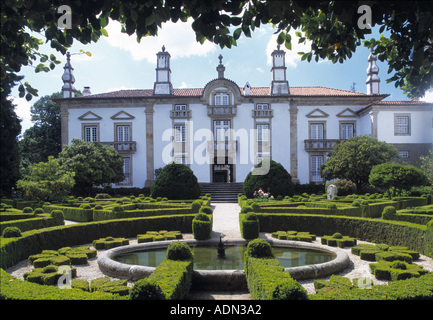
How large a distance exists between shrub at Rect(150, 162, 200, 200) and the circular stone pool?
9.72m

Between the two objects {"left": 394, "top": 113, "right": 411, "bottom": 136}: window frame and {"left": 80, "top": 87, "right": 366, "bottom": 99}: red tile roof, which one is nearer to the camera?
{"left": 394, "top": 113, "right": 411, "bottom": 136}: window frame

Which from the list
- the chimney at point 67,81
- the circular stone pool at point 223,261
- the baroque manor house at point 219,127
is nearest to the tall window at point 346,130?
the baroque manor house at point 219,127

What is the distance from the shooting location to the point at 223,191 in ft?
78.4

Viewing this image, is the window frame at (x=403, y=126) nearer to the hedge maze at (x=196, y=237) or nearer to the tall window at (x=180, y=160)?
the hedge maze at (x=196, y=237)

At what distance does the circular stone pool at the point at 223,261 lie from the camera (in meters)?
5.50

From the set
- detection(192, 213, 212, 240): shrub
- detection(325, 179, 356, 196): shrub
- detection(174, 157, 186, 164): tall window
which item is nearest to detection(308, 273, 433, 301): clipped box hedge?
detection(192, 213, 212, 240): shrub

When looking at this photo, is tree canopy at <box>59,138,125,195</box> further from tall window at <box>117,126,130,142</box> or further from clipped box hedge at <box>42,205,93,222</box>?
clipped box hedge at <box>42,205,93,222</box>

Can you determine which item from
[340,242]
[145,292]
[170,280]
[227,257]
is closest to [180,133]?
[340,242]

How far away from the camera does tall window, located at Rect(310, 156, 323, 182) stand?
87.9ft

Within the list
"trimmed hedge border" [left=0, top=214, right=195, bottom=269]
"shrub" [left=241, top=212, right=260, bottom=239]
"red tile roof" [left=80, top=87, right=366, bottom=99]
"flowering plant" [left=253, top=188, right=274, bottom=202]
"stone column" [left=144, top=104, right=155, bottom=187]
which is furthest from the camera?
"red tile roof" [left=80, top=87, right=366, bottom=99]

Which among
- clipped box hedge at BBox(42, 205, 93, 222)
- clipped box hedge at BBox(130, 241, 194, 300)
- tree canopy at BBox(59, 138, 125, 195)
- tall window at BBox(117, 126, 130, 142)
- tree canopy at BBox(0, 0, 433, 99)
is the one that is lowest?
clipped box hedge at BBox(42, 205, 93, 222)

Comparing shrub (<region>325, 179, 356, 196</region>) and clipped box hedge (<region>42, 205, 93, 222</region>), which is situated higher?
shrub (<region>325, 179, 356, 196</region>)

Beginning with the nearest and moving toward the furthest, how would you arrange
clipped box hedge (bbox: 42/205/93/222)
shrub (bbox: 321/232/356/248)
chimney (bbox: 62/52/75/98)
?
shrub (bbox: 321/232/356/248)
clipped box hedge (bbox: 42/205/93/222)
chimney (bbox: 62/52/75/98)
